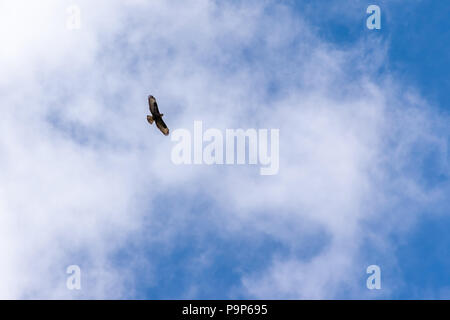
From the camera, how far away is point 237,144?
56750 millimetres

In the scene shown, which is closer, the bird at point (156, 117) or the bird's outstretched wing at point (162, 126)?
the bird at point (156, 117)

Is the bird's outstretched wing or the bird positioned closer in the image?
the bird

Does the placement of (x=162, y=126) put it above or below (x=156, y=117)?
below

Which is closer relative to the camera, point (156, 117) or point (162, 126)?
point (156, 117)
